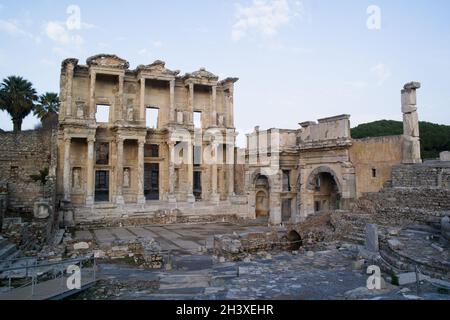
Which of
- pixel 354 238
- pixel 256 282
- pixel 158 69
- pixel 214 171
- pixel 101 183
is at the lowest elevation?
pixel 256 282

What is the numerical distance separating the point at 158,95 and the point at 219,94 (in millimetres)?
5808

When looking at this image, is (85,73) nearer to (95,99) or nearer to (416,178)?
(95,99)

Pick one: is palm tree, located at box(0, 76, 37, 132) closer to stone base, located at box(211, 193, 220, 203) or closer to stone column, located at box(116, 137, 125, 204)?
stone column, located at box(116, 137, 125, 204)

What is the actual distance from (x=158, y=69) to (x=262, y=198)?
1358 cm

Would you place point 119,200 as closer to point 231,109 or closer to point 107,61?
point 107,61

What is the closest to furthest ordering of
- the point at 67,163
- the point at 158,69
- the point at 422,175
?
1. the point at 422,175
2. the point at 67,163
3. the point at 158,69

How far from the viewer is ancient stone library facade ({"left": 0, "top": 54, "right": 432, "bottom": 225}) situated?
2327 cm

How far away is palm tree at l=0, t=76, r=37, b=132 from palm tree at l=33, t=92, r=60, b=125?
99cm

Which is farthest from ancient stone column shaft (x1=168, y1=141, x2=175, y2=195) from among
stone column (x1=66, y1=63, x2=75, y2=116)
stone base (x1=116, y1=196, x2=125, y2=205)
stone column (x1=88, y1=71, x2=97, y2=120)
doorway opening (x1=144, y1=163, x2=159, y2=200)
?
stone column (x1=66, y1=63, x2=75, y2=116)

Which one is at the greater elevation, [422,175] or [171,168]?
[171,168]

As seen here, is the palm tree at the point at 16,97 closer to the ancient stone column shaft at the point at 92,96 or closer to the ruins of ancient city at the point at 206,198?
the ruins of ancient city at the point at 206,198

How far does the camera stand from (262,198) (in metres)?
29.9

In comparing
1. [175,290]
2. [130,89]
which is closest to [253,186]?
[130,89]

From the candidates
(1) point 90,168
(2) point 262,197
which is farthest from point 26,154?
(2) point 262,197
